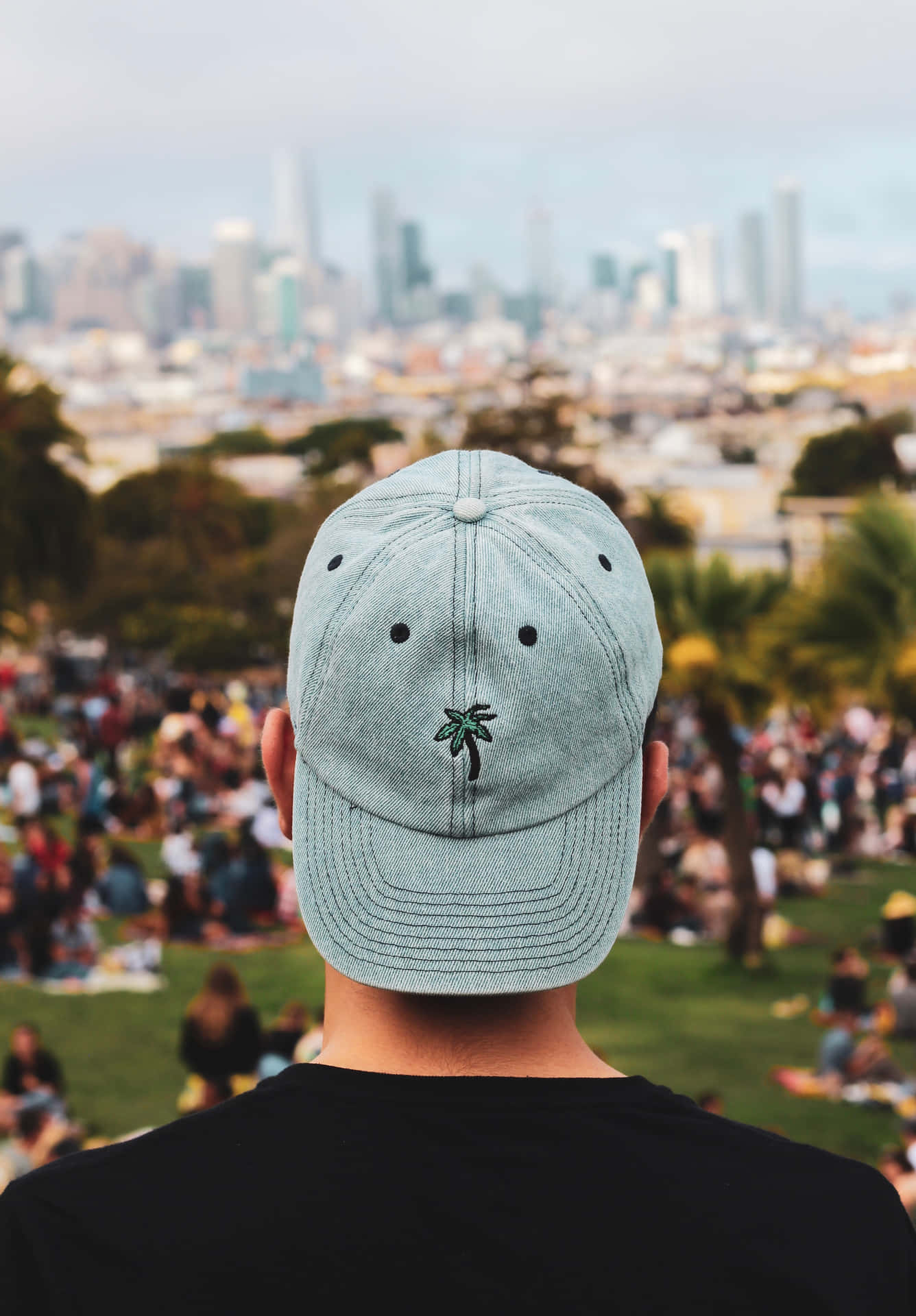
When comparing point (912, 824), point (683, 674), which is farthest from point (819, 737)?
point (683, 674)

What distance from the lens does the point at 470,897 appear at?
51.4 inches

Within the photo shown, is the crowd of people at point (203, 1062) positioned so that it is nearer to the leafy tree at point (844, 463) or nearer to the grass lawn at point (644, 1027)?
the grass lawn at point (644, 1027)

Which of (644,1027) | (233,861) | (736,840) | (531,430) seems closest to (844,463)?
(531,430)

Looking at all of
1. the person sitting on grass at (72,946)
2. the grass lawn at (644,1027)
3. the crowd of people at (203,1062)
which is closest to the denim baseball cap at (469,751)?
the crowd of people at (203,1062)

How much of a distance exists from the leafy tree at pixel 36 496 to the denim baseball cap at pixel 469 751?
2240 centimetres

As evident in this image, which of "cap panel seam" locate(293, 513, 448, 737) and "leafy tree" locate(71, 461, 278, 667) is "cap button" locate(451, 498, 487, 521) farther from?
"leafy tree" locate(71, 461, 278, 667)

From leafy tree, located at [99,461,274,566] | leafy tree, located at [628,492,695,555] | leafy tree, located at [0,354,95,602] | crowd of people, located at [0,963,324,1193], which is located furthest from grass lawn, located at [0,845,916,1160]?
leafy tree, located at [99,461,274,566]

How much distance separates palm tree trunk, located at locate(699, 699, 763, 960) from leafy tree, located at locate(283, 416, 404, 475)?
84.0 meters

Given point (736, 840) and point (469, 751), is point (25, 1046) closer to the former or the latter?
point (736, 840)

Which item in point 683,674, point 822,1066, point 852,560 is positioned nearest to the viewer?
point 822,1066

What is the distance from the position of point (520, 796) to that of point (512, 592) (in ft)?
0.53

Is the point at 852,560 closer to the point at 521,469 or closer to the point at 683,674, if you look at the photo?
the point at 683,674

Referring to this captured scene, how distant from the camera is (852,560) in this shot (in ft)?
38.3

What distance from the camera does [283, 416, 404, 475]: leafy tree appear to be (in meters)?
104
